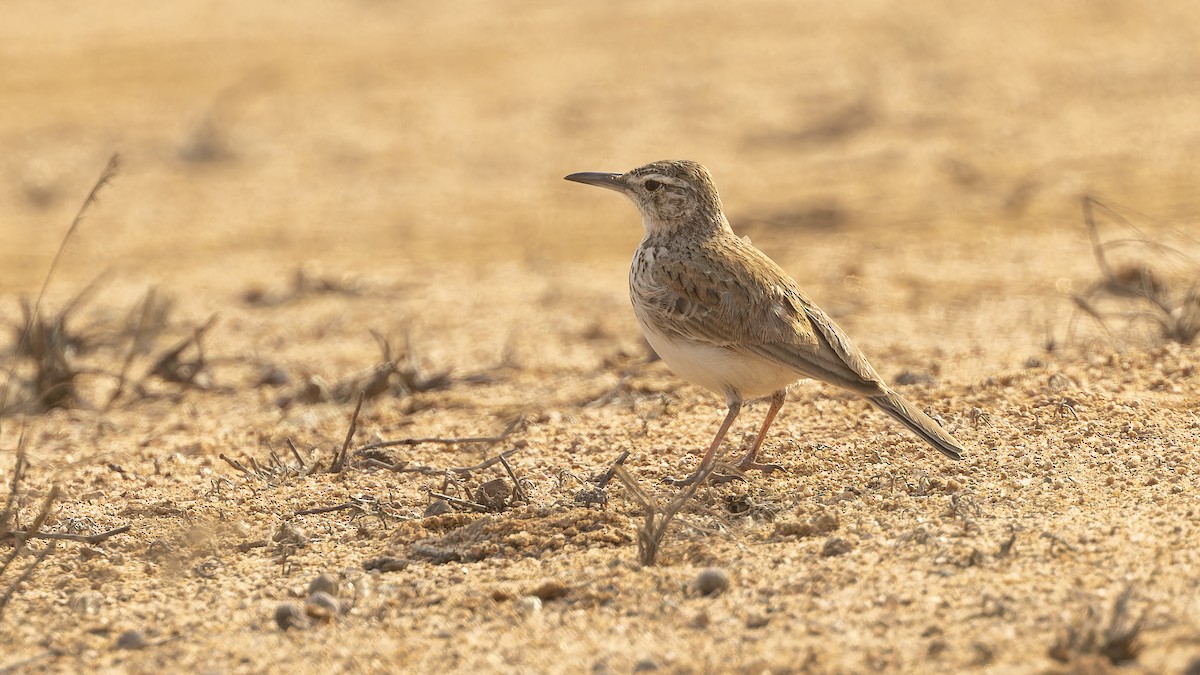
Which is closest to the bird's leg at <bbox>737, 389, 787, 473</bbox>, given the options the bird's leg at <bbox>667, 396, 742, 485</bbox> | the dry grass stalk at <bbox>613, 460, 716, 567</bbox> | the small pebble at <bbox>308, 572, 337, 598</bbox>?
the bird's leg at <bbox>667, 396, 742, 485</bbox>

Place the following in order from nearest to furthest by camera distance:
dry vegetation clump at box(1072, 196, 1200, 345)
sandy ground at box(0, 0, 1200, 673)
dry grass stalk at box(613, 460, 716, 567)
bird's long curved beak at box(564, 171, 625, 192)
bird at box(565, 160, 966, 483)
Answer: sandy ground at box(0, 0, 1200, 673) → dry grass stalk at box(613, 460, 716, 567) → bird at box(565, 160, 966, 483) → bird's long curved beak at box(564, 171, 625, 192) → dry vegetation clump at box(1072, 196, 1200, 345)

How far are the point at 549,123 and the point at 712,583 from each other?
11.1 meters

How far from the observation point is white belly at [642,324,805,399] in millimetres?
5691

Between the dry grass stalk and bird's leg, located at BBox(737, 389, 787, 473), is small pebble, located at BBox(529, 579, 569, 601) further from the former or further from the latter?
bird's leg, located at BBox(737, 389, 787, 473)

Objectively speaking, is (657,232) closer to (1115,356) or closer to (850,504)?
(850,504)

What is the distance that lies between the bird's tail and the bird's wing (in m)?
0.06

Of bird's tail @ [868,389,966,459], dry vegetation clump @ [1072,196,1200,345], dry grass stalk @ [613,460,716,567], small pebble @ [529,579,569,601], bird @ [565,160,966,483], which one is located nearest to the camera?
small pebble @ [529,579,569,601]

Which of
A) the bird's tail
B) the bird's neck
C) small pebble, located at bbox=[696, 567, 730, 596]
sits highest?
the bird's neck

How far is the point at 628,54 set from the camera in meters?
17.0

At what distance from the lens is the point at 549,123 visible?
15.1 m

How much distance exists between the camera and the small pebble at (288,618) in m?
4.39

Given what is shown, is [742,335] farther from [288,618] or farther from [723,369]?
[288,618]

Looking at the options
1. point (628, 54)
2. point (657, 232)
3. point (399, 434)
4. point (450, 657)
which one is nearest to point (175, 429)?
point (399, 434)

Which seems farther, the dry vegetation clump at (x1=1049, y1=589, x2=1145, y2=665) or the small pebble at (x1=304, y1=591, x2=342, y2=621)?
the small pebble at (x1=304, y1=591, x2=342, y2=621)
